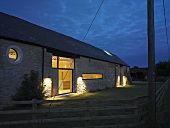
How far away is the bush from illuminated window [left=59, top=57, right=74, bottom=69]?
4.02 meters

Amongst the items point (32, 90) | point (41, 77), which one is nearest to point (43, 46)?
point (41, 77)

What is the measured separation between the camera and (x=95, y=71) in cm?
2025

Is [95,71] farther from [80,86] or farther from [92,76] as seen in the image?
[80,86]

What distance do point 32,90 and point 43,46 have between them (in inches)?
133

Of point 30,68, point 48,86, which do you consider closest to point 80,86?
point 48,86

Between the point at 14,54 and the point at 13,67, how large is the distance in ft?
2.73

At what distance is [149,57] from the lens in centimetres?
595

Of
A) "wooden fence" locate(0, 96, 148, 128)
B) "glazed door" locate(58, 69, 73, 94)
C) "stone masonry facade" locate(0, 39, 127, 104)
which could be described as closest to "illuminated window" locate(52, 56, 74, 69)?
"stone masonry facade" locate(0, 39, 127, 104)

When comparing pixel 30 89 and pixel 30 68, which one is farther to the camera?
pixel 30 68

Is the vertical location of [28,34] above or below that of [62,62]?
above

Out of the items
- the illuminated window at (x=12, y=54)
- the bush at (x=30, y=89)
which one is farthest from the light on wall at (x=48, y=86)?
the illuminated window at (x=12, y=54)

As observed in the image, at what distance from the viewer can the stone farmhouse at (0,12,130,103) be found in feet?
32.9

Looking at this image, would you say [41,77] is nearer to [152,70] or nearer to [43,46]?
[43,46]

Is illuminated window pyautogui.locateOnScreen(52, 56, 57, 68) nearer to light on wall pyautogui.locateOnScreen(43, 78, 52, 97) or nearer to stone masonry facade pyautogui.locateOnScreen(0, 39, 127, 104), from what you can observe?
stone masonry facade pyautogui.locateOnScreen(0, 39, 127, 104)
